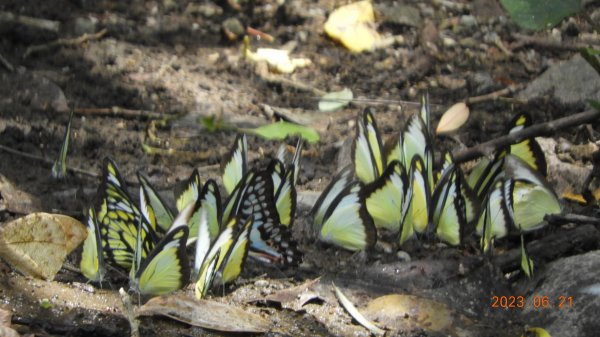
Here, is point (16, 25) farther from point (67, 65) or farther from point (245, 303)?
point (245, 303)

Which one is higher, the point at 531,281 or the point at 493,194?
the point at 493,194

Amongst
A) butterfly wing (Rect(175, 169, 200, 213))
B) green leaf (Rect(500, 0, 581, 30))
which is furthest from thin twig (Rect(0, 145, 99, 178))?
green leaf (Rect(500, 0, 581, 30))

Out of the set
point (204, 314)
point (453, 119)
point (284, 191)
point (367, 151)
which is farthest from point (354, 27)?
point (204, 314)

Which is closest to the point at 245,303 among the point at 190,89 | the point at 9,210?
the point at 9,210

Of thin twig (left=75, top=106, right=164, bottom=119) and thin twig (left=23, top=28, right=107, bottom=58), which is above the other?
thin twig (left=23, top=28, right=107, bottom=58)

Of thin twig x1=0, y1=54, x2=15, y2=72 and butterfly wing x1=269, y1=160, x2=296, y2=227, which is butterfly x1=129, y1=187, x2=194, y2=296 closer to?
butterfly wing x1=269, y1=160, x2=296, y2=227

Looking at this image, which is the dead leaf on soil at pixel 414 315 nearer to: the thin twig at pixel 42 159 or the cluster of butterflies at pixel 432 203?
the cluster of butterflies at pixel 432 203

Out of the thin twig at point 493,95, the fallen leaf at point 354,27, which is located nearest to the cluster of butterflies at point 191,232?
the thin twig at point 493,95
